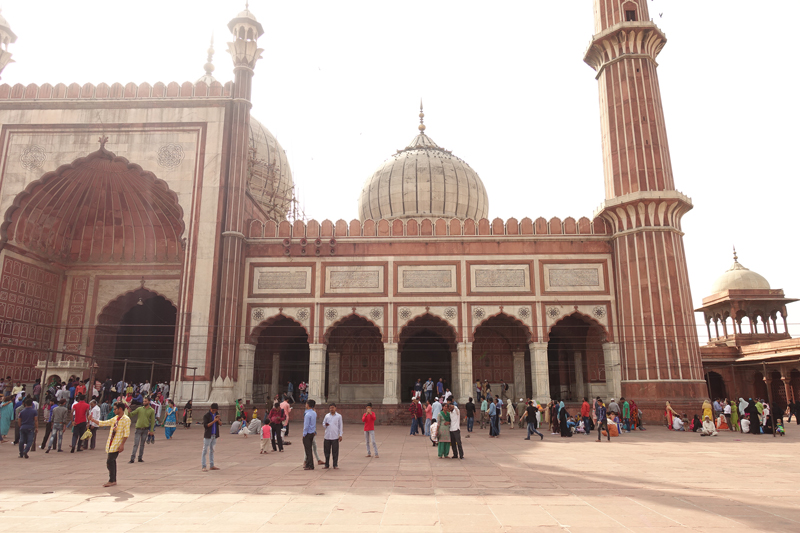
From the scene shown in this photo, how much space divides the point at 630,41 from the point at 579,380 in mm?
11731

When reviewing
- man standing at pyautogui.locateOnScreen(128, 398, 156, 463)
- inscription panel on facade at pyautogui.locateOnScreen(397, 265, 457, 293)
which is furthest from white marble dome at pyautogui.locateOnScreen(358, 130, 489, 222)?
man standing at pyautogui.locateOnScreen(128, 398, 156, 463)

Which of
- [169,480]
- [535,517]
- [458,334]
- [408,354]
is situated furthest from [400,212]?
[535,517]

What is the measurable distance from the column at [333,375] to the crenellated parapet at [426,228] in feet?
14.4

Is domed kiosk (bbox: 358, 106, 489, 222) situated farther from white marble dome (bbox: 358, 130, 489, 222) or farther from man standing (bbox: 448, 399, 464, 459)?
man standing (bbox: 448, 399, 464, 459)

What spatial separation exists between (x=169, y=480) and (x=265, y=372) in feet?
41.8

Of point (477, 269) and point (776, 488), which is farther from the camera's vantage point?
point (477, 269)

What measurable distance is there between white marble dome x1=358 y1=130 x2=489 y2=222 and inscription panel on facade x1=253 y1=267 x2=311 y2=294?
6.66 m

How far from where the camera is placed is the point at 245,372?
54.8 ft

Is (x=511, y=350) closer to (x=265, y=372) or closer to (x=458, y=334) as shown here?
(x=458, y=334)

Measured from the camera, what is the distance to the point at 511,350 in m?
19.5

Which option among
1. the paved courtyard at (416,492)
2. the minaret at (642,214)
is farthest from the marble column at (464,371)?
the paved courtyard at (416,492)

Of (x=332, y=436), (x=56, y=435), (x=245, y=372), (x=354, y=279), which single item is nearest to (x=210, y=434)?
(x=332, y=436)

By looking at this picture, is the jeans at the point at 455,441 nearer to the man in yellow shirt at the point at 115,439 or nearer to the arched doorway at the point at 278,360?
the man in yellow shirt at the point at 115,439

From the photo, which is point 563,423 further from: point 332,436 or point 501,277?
point 332,436
